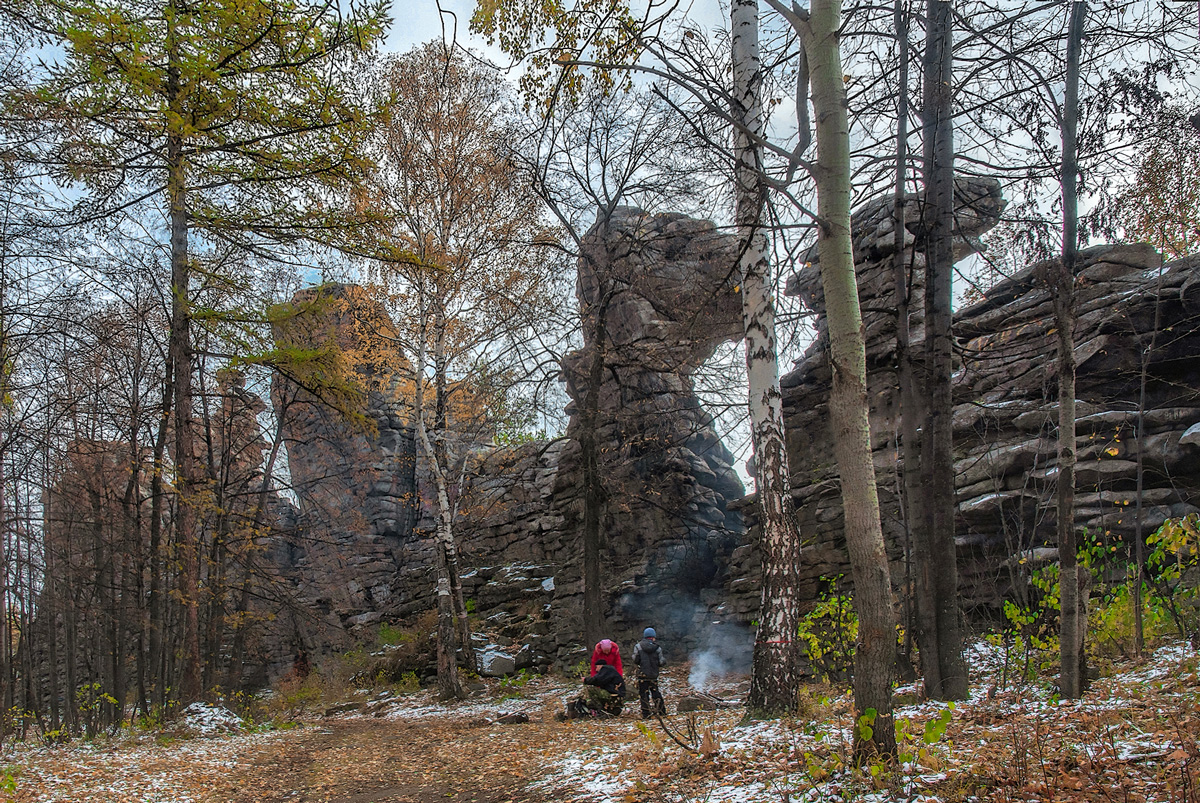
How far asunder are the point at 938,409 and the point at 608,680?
5.76 m

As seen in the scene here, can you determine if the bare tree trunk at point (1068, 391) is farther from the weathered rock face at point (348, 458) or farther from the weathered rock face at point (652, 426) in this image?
the weathered rock face at point (348, 458)

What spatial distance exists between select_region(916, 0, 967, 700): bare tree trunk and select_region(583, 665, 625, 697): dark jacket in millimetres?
4327

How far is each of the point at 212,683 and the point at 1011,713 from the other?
12.8 m

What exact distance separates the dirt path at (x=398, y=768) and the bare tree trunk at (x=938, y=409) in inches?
151

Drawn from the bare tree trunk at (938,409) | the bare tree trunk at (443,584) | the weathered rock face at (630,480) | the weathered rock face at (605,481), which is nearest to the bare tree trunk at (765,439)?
the bare tree trunk at (938,409)

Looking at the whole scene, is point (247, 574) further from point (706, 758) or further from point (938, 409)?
point (938, 409)

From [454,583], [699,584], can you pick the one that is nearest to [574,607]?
[699,584]

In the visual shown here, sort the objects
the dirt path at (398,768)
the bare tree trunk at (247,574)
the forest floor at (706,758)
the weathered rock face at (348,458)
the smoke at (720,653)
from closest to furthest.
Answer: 1. the forest floor at (706,758)
2. the dirt path at (398,768)
3. the weathered rock face at (348,458)
4. the bare tree trunk at (247,574)
5. the smoke at (720,653)

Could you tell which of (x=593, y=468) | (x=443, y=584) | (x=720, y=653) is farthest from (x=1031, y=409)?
(x=443, y=584)

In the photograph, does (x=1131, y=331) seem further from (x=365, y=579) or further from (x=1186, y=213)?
(x=365, y=579)

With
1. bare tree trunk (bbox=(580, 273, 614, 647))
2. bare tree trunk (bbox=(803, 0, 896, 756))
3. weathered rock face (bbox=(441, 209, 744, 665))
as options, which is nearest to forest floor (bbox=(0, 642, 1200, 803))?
bare tree trunk (bbox=(803, 0, 896, 756))

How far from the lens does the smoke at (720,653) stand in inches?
539

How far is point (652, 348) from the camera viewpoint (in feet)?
42.6

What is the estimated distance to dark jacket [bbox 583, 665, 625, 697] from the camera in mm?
9219
